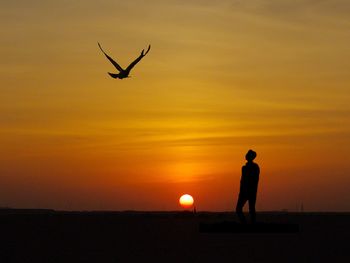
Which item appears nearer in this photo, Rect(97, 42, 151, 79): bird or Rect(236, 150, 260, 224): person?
Rect(236, 150, 260, 224): person

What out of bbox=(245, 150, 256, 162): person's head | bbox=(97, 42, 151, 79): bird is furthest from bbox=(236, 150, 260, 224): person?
bbox=(97, 42, 151, 79): bird

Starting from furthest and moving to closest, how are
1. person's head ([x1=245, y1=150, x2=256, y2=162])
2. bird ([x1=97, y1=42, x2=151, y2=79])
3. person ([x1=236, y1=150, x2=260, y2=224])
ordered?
bird ([x1=97, y1=42, x2=151, y2=79]) < person ([x1=236, y1=150, x2=260, y2=224]) < person's head ([x1=245, y1=150, x2=256, y2=162])

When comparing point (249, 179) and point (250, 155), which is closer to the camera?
point (250, 155)

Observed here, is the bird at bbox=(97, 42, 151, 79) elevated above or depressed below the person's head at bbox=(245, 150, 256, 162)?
above
